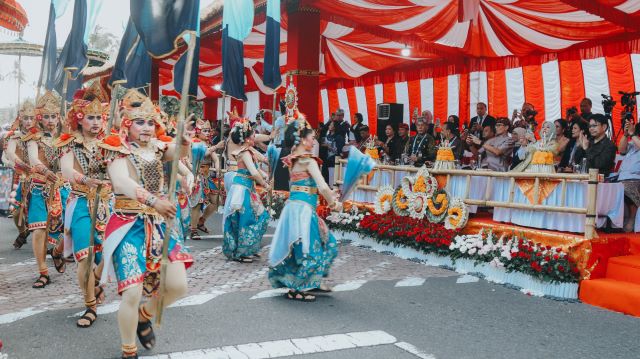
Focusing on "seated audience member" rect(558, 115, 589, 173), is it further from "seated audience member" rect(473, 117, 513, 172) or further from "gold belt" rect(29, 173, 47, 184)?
"gold belt" rect(29, 173, 47, 184)

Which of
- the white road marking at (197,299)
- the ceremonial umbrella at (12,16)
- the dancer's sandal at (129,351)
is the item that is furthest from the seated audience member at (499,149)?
the ceremonial umbrella at (12,16)

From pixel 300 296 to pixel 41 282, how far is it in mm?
2856

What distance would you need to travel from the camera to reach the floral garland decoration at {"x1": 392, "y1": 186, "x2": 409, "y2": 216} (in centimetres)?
846

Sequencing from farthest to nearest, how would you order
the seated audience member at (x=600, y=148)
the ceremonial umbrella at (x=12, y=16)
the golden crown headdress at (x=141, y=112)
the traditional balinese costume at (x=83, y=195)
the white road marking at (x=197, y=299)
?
1. the ceremonial umbrella at (x=12, y=16)
2. the seated audience member at (x=600, y=148)
3. the white road marking at (x=197, y=299)
4. the traditional balinese costume at (x=83, y=195)
5. the golden crown headdress at (x=141, y=112)

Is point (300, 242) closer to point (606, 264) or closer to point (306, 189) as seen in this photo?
point (306, 189)

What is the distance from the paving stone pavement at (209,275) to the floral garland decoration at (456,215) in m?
0.65

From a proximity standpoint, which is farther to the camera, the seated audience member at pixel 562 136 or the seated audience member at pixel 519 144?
the seated audience member at pixel 519 144

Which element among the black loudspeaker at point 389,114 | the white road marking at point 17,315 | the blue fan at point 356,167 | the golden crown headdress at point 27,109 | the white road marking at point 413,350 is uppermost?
the black loudspeaker at point 389,114

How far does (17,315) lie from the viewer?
16.3ft

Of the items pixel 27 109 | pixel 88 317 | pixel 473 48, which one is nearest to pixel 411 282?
pixel 88 317

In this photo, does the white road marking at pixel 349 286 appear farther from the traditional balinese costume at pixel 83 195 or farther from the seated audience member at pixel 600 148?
the seated audience member at pixel 600 148

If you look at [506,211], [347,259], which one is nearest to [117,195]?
[347,259]

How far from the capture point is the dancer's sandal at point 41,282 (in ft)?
19.9

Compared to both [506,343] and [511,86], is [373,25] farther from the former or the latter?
[506,343]
